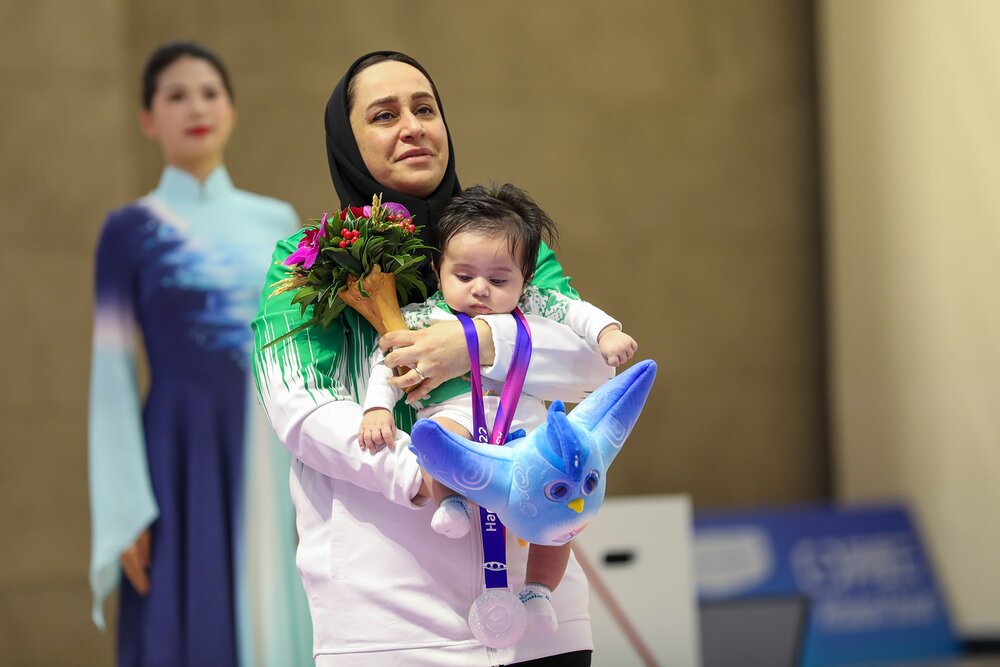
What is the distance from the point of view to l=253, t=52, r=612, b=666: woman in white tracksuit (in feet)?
5.13

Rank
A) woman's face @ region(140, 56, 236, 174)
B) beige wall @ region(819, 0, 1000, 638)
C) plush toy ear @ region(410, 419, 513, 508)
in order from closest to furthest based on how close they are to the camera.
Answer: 1. plush toy ear @ region(410, 419, 513, 508)
2. woman's face @ region(140, 56, 236, 174)
3. beige wall @ region(819, 0, 1000, 638)

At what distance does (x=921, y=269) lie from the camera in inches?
232

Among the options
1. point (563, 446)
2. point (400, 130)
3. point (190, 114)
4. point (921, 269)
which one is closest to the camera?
point (563, 446)

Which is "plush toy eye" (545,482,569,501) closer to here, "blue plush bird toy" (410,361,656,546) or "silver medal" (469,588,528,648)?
"blue plush bird toy" (410,361,656,546)

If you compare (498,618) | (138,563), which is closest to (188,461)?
(138,563)

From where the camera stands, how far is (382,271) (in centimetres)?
165

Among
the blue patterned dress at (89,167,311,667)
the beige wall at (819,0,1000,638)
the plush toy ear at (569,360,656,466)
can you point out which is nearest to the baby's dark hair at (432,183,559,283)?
the plush toy ear at (569,360,656,466)

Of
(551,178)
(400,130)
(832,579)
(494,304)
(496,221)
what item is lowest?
(832,579)

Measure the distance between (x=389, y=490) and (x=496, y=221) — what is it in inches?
15.5

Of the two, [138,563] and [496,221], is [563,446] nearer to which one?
[496,221]

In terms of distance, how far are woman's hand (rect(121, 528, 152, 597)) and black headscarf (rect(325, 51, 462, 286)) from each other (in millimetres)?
2062

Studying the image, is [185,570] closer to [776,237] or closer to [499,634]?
[499,634]

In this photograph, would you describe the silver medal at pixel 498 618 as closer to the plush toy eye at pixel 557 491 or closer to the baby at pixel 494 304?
the baby at pixel 494 304

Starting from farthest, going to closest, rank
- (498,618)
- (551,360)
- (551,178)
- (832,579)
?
(551,178) < (832,579) < (551,360) < (498,618)
